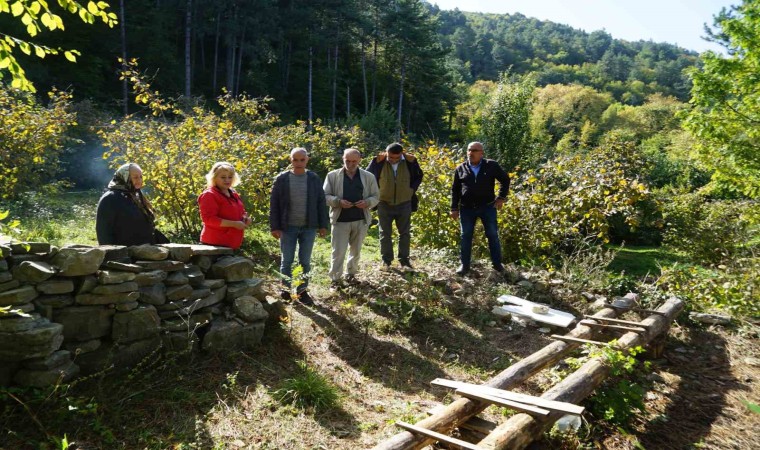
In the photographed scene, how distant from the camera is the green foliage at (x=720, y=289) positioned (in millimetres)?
5887

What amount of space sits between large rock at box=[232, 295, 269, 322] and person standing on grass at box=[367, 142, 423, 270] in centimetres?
257

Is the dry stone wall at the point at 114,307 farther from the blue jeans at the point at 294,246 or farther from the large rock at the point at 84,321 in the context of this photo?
the blue jeans at the point at 294,246

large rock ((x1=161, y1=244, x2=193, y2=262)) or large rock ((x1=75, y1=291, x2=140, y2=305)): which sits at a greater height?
large rock ((x1=161, y1=244, x2=193, y2=262))

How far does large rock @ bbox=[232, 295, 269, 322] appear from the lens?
4395mm

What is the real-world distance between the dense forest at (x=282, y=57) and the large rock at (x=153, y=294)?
67.7ft

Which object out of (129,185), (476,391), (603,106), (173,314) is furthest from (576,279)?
(603,106)

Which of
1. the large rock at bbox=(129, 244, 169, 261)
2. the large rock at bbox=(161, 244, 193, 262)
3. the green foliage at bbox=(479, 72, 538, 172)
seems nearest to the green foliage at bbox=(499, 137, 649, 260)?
the large rock at bbox=(161, 244, 193, 262)

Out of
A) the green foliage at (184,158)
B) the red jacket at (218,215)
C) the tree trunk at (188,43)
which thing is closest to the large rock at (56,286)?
the red jacket at (218,215)

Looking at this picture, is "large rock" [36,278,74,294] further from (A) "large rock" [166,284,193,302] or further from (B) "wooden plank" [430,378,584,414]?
(B) "wooden plank" [430,378,584,414]

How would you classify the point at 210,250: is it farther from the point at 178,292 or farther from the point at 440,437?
the point at 440,437

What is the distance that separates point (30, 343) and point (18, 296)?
32 cm

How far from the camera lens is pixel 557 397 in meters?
3.38

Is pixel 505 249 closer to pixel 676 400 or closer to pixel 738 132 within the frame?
pixel 676 400

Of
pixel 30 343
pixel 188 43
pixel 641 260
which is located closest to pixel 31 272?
pixel 30 343
